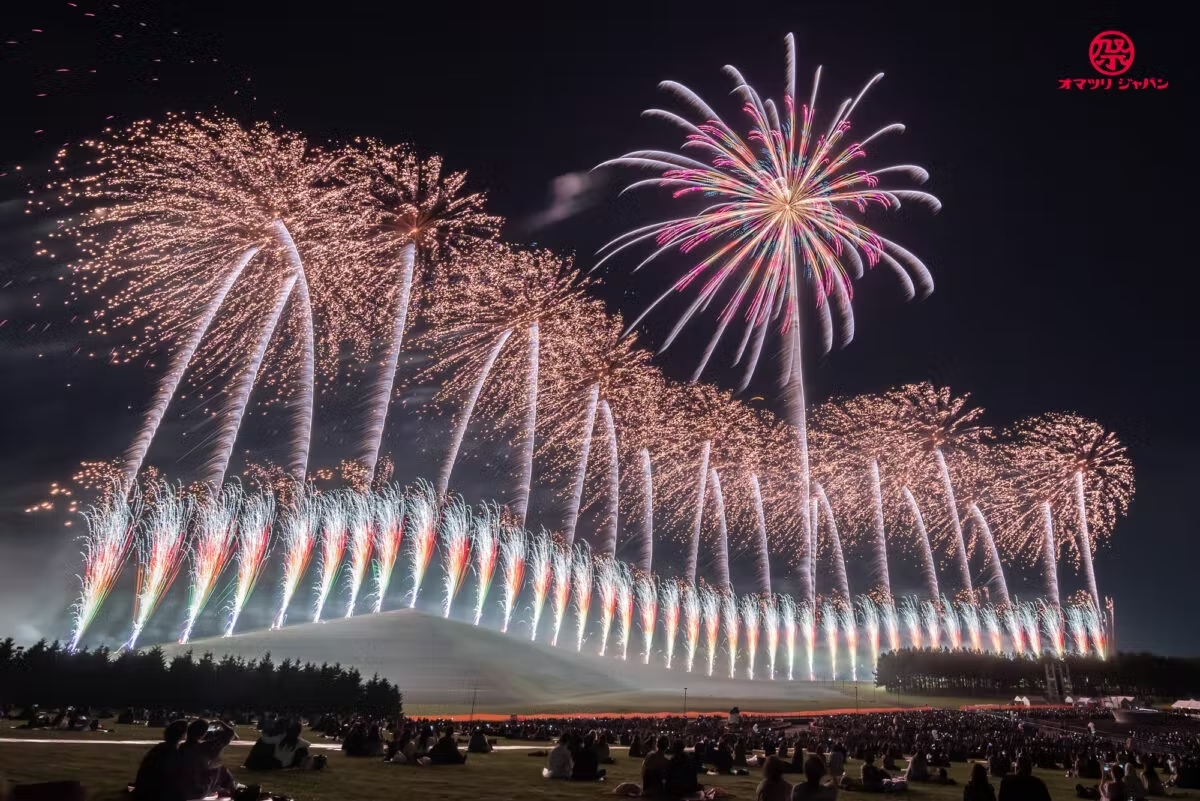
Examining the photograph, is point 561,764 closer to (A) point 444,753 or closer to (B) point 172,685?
(A) point 444,753

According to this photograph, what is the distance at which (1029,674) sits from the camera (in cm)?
11238

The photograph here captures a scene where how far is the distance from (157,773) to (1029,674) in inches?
5042

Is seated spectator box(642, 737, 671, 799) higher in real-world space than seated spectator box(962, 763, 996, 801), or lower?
lower

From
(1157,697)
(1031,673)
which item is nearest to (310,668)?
(1031,673)

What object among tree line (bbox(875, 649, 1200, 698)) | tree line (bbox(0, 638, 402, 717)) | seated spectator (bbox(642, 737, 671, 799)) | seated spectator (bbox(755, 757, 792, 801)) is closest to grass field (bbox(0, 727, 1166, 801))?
seated spectator (bbox(642, 737, 671, 799))

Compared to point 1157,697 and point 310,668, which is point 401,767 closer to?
point 310,668

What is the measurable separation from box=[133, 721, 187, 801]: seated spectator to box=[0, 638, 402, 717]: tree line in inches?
1607

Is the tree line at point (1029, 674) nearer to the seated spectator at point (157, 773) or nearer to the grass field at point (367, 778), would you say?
the grass field at point (367, 778)

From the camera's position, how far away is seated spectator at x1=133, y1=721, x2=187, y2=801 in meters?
9.73

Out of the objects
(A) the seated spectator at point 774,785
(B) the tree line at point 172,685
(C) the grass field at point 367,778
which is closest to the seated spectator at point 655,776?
(C) the grass field at point 367,778

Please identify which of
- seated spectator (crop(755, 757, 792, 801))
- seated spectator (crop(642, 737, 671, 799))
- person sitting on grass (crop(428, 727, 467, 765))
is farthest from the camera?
person sitting on grass (crop(428, 727, 467, 765))

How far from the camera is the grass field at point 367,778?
14094 millimetres

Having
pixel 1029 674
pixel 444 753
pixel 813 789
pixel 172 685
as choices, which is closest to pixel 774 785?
pixel 813 789

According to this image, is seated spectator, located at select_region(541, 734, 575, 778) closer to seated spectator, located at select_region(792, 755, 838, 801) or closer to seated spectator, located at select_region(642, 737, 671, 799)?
seated spectator, located at select_region(642, 737, 671, 799)
